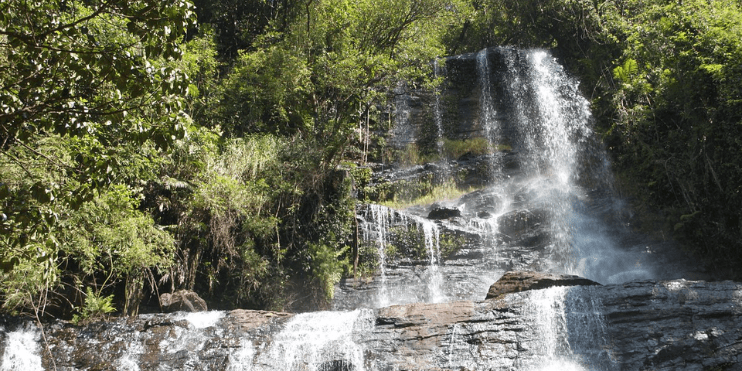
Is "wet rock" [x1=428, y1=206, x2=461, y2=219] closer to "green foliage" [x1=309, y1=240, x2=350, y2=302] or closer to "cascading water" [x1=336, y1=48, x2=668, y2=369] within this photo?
"cascading water" [x1=336, y1=48, x2=668, y2=369]

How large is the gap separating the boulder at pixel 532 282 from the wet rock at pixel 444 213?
13.6 feet

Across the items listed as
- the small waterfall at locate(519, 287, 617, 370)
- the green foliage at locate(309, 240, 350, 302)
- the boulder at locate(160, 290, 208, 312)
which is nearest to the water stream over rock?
the small waterfall at locate(519, 287, 617, 370)

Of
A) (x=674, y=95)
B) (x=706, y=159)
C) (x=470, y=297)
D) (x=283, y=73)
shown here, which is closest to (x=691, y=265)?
(x=706, y=159)

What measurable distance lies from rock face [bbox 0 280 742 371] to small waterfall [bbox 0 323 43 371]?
0.02m

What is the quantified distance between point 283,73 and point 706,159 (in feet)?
33.3

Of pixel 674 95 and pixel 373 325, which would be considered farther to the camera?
pixel 674 95

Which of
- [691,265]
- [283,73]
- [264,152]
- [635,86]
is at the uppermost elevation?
[283,73]

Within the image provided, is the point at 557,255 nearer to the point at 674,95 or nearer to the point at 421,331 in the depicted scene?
the point at 674,95

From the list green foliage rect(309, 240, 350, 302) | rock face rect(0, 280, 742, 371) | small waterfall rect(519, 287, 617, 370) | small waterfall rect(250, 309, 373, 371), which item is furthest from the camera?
Answer: green foliage rect(309, 240, 350, 302)

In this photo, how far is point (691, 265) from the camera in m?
10.9

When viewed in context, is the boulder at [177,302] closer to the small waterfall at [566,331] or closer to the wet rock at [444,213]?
the small waterfall at [566,331]

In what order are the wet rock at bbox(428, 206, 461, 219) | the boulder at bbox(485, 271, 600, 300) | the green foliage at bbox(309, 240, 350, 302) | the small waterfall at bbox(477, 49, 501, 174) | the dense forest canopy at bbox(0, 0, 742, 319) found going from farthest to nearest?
1. the small waterfall at bbox(477, 49, 501, 174)
2. the wet rock at bbox(428, 206, 461, 219)
3. the green foliage at bbox(309, 240, 350, 302)
4. the boulder at bbox(485, 271, 600, 300)
5. the dense forest canopy at bbox(0, 0, 742, 319)

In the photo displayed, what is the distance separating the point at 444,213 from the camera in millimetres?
13594

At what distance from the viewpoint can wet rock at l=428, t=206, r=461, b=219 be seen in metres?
13.5
